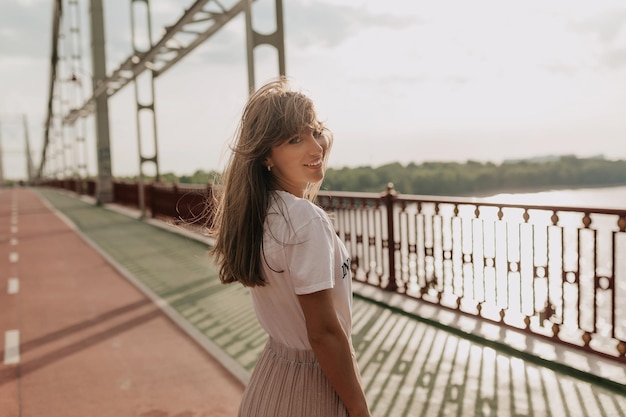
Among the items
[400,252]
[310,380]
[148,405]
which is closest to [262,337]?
[148,405]

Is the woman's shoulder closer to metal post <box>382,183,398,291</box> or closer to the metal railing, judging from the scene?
the metal railing

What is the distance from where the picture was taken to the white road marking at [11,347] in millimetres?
5132

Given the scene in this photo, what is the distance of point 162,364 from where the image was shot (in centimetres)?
480

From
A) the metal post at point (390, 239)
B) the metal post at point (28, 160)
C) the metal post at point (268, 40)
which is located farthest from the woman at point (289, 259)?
the metal post at point (28, 160)

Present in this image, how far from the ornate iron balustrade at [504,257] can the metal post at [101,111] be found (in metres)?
19.1

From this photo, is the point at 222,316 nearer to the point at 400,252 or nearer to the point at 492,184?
the point at 400,252

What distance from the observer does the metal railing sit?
428 centimetres

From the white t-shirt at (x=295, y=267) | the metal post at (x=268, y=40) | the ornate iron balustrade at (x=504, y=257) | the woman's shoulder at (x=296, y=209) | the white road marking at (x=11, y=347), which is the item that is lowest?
the white road marking at (x=11, y=347)

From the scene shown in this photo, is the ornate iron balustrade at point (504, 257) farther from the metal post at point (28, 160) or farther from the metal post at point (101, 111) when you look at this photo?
the metal post at point (28, 160)

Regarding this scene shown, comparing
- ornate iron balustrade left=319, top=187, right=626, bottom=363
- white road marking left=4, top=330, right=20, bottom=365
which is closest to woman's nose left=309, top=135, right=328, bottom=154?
ornate iron balustrade left=319, top=187, right=626, bottom=363

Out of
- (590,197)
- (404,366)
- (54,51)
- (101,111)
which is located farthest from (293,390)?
(54,51)

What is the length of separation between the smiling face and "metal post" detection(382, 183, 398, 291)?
16.5 feet

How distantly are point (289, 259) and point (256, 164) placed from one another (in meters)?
0.28

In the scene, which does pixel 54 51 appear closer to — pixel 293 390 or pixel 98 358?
pixel 98 358
